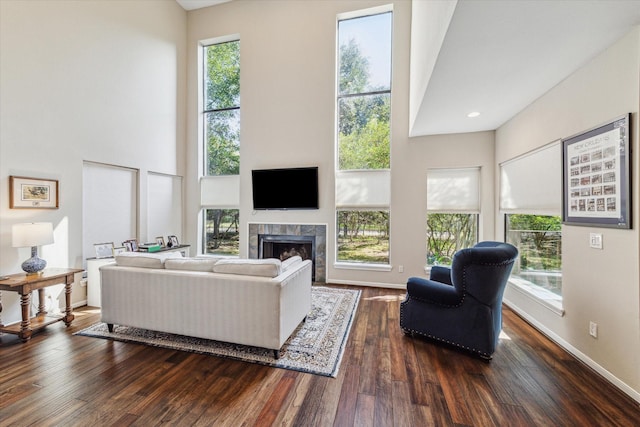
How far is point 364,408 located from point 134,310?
94.6 inches

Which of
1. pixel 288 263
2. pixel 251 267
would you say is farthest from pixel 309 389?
pixel 288 263

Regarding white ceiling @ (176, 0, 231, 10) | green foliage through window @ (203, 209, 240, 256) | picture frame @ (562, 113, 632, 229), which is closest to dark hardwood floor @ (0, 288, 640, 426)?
picture frame @ (562, 113, 632, 229)

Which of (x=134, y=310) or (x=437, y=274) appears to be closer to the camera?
(x=134, y=310)

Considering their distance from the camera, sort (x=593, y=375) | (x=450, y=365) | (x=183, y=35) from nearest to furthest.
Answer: (x=593, y=375) → (x=450, y=365) → (x=183, y=35)

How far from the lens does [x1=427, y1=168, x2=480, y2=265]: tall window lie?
4.55 metres

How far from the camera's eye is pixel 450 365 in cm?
239

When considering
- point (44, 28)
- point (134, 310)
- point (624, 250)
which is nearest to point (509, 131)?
point (624, 250)

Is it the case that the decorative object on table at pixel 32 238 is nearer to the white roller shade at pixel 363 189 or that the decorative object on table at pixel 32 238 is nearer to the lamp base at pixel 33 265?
the lamp base at pixel 33 265

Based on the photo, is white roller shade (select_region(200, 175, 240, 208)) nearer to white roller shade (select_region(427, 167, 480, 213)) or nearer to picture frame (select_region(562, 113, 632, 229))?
white roller shade (select_region(427, 167, 480, 213))

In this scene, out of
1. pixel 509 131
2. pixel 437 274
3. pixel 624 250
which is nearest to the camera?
pixel 624 250

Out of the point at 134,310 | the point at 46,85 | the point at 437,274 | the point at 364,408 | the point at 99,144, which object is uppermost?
the point at 46,85

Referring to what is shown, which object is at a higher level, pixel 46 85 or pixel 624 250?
pixel 46 85

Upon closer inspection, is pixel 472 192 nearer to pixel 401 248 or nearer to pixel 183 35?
pixel 401 248

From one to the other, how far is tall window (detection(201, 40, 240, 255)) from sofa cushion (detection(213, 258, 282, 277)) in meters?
3.24
